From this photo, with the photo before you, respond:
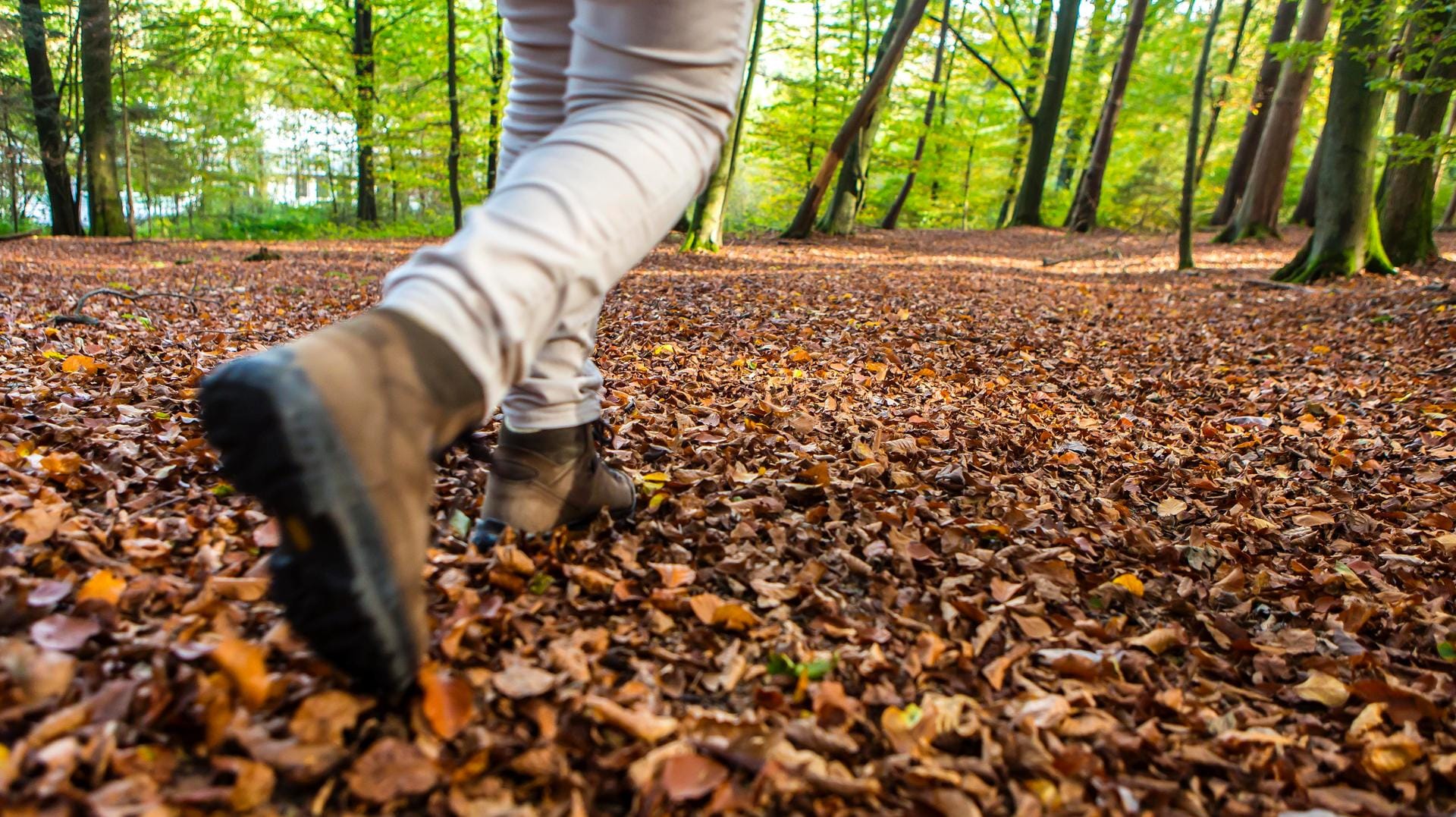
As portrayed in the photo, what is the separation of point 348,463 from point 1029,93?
22.6 meters

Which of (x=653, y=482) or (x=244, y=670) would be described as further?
(x=653, y=482)

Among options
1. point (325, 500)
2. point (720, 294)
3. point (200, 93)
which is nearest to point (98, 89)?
point (200, 93)

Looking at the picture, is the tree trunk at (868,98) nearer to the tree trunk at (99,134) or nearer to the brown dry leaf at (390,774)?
the brown dry leaf at (390,774)

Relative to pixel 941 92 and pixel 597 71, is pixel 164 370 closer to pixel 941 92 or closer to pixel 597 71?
pixel 597 71

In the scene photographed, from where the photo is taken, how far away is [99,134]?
1397 centimetres

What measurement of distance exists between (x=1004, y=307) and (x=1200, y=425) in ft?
9.91

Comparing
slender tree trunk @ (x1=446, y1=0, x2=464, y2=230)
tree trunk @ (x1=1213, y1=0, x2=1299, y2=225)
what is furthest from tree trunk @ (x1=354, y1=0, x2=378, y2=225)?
tree trunk @ (x1=1213, y1=0, x2=1299, y2=225)

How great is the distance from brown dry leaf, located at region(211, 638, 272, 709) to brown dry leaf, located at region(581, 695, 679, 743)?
1.32 feet

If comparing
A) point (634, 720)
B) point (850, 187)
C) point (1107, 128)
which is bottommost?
point (634, 720)

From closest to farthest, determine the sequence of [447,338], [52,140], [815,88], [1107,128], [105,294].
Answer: [447,338], [105,294], [1107,128], [52,140], [815,88]

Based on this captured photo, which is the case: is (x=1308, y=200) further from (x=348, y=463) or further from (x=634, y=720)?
(x=348, y=463)

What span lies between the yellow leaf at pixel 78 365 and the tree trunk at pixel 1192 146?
9199mm

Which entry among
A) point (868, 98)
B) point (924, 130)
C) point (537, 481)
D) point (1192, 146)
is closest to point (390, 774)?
point (537, 481)

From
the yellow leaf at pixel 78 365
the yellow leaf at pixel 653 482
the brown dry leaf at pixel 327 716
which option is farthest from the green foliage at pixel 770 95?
the brown dry leaf at pixel 327 716
